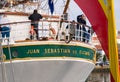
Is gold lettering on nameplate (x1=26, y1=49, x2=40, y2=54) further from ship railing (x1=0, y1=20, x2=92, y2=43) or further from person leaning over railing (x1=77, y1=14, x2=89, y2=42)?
person leaning over railing (x1=77, y1=14, x2=89, y2=42)

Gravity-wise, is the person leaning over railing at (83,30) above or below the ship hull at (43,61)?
above

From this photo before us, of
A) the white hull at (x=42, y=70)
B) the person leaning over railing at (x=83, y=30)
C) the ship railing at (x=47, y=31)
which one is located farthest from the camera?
the person leaning over railing at (x=83, y=30)

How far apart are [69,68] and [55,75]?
0.60 meters

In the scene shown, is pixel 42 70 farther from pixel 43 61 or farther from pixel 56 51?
pixel 56 51

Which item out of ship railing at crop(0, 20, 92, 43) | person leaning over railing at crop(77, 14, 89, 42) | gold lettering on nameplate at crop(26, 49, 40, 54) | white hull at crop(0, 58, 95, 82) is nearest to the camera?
gold lettering on nameplate at crop(26, 49, 40, 54)

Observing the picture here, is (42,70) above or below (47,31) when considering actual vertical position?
below

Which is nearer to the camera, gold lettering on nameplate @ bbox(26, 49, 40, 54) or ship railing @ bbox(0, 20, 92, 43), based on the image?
gold lettering on nameplate @ bbox(26, 49, 40, 54)

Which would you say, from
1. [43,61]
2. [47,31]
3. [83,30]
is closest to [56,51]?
[43,61]

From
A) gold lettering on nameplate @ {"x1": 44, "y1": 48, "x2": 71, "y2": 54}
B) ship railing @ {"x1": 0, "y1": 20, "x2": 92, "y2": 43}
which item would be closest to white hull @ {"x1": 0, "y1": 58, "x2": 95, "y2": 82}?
gold lettering on nameplate @ {"x1": 44, "y1": 48, "x2": 71, "y2": 54}

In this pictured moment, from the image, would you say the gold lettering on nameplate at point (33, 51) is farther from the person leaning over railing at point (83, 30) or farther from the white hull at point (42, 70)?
the person leaning over railing at point (83, 30)

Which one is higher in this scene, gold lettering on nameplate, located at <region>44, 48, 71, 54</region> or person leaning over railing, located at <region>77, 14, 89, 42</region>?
person leaning over railing, located at <region>77, 14, 89, 42</region>

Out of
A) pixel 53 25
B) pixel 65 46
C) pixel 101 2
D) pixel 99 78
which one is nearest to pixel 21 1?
pixel 53 25

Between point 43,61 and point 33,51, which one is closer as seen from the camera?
point 33,51

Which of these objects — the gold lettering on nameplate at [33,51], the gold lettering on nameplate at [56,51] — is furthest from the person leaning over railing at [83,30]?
the gold lettering on nameplate at [33,51]
